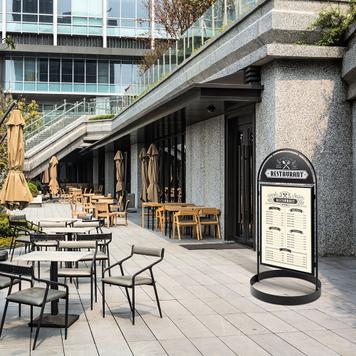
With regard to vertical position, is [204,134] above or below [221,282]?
above

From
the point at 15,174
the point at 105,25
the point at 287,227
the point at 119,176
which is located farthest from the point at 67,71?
the point at 287,227

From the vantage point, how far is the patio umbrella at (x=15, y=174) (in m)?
12.1

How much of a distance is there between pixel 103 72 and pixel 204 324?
48.5 metres

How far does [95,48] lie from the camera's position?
51.7m

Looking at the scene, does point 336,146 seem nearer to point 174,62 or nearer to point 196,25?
point 196,25

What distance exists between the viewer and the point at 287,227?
305 inches

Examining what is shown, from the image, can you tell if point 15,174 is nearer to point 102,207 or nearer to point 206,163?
point 102,207

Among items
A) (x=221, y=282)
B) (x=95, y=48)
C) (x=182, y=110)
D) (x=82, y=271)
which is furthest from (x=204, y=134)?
(x=95, y=48)

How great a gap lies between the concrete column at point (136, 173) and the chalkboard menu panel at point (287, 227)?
20.4 m

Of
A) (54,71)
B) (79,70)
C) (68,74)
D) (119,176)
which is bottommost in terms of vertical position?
(119,176)

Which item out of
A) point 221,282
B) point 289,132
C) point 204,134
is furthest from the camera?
point 204,134

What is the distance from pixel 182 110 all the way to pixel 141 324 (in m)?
8.61

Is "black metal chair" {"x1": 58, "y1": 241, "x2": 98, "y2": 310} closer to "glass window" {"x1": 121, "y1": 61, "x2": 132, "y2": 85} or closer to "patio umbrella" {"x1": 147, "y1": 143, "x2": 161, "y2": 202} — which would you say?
"patio umbrella" {"x1": 147, "y1": 143, "x2": 161, "y2": 202}

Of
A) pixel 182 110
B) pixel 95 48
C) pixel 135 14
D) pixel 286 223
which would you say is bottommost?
pixel 286 223
